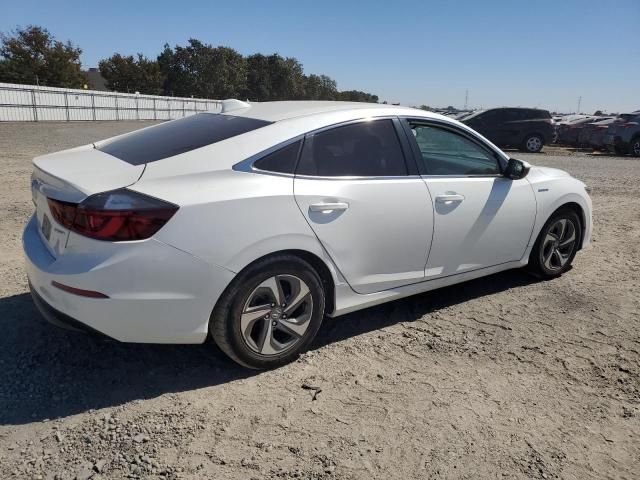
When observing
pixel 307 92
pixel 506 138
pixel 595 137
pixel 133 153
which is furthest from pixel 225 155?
pixel 307 92

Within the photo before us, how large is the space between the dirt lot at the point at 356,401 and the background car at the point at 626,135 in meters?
18.4

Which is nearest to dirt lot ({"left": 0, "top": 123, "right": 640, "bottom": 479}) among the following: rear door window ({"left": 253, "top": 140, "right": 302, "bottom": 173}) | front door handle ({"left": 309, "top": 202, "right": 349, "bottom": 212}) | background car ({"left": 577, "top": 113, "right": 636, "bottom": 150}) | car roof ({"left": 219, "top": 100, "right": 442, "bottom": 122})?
front door handle ({"left": 309, "top": 202, "right": 349, "bottom": 212})

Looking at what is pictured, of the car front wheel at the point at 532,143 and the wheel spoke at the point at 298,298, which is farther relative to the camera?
the car front wheel at the point at 532,143

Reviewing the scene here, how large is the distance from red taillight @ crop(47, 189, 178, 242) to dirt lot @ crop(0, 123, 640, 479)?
942mm

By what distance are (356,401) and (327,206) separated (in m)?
1.16

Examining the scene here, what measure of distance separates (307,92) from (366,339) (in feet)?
297

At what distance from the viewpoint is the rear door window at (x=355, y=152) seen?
340 centimetres

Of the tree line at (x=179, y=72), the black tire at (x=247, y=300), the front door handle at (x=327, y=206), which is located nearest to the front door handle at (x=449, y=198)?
the front door handle at (x=327, y=206)

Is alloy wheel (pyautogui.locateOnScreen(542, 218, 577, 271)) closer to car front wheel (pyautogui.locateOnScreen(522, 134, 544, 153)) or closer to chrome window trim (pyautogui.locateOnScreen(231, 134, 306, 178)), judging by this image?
chrome window trim (pyautogui.locateOnScreen(231, 134, 306, 178))

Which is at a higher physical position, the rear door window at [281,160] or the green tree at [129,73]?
the green tree at [129,73]

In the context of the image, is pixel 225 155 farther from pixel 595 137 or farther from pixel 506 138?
pixel 595 137

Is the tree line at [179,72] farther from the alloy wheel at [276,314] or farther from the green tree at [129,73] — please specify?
the alloy wheel at [276,314]

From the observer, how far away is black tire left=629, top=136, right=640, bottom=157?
65.2 feet

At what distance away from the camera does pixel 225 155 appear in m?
3.13
